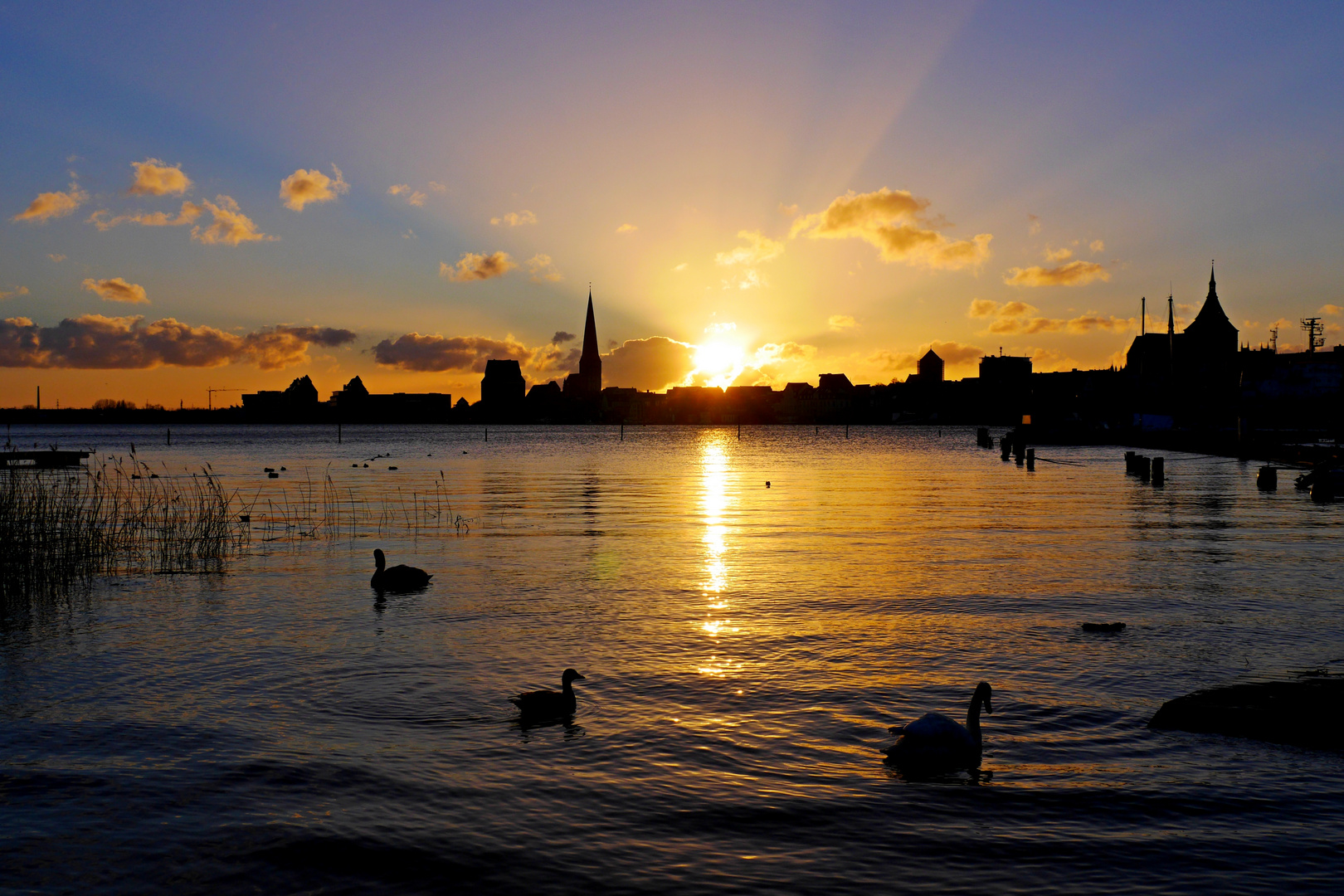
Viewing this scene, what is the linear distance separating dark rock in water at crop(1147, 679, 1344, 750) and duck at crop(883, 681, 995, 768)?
10.1ft

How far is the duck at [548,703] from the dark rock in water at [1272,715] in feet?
26.1

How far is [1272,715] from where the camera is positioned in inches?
516

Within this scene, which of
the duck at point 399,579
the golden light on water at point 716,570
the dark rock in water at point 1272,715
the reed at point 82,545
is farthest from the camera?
the reed at point 82,545

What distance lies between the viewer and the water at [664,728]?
32.2 ft

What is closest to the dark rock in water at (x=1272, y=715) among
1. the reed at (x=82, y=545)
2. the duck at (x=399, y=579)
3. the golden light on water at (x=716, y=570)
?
the golden light on water at (x=716, y=570)

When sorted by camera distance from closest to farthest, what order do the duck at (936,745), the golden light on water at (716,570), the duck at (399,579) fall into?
the duck at (936,745) → the golden light on water at (716,570) → the duck at (399,579)

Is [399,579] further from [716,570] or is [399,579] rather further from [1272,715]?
[1272,715]

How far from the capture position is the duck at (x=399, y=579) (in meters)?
24.3

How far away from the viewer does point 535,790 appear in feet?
37.9

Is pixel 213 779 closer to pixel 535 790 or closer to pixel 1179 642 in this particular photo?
pixel 535 790

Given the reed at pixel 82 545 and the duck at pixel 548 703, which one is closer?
the duck at pixel 548 703

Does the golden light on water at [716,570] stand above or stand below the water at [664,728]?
above

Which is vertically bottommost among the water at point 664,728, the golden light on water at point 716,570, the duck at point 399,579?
the water at point 664,728

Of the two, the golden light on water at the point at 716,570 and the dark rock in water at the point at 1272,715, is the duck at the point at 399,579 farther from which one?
the dark rock in water at the point at 1272,715
